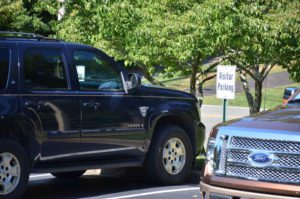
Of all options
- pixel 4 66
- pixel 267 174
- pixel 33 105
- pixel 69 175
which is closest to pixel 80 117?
pixel 33 105

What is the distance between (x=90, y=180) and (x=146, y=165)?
127 centimetres

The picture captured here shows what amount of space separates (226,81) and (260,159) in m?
5.42

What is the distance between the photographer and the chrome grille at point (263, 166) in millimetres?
5867

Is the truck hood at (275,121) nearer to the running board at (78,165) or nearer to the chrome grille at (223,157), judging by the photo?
the chrome grille at (223,157)

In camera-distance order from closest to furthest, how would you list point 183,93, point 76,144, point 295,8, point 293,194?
point 293,194
point 76,144
point 183,93
point 295,8

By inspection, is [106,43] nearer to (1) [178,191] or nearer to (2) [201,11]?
(2) [201,11]

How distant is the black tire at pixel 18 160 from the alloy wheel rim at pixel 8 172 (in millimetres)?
17

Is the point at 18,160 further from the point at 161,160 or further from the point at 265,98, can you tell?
the point at 265,98

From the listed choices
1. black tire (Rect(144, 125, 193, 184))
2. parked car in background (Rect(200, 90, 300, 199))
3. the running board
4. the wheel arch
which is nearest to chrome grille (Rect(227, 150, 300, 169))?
parked car in background (Rect(200, 90, 300, 199))

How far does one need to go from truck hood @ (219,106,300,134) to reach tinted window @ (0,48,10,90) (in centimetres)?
308

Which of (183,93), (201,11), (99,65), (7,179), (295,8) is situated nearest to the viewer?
(7,179)

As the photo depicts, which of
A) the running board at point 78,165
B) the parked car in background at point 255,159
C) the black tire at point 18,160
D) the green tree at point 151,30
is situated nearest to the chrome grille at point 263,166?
the parked car in background at point 255,159

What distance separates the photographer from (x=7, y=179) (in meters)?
8.27

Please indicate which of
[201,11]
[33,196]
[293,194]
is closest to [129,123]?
[33,196]
